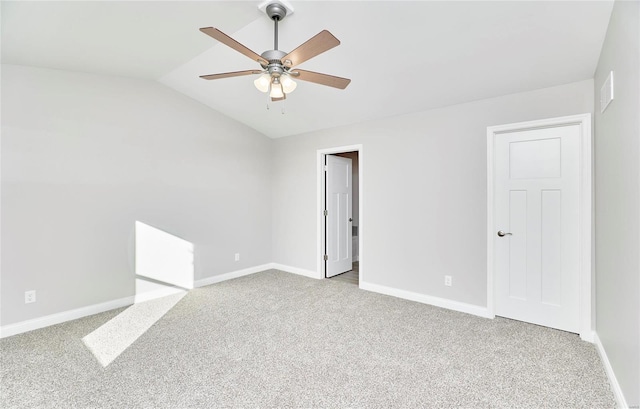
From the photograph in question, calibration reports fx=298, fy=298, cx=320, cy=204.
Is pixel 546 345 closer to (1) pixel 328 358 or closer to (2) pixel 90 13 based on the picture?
(1) pixel 328 358

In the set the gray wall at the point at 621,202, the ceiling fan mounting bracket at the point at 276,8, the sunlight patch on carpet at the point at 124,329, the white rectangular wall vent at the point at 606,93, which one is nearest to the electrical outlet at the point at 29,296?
the sunlight patch on carpet at the point at 124,329

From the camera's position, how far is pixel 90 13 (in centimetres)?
223

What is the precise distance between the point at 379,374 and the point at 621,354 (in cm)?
150

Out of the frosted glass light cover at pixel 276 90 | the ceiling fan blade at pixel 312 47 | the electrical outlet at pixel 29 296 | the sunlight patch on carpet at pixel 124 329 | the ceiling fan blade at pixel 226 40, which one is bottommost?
the sunlight patch on carpet at pixel 124 329

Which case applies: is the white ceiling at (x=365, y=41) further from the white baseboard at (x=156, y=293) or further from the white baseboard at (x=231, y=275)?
the white baseboard at (x=231, y=275)

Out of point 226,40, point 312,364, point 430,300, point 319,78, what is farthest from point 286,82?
point 430,300

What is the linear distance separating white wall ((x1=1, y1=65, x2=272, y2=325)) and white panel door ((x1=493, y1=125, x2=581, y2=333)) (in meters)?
3.69

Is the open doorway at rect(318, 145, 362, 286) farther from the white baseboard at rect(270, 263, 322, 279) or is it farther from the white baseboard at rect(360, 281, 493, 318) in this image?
the white baseboard at rect(360, 281, 493, 318)

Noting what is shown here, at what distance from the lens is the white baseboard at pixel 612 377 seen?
1771 millimetres

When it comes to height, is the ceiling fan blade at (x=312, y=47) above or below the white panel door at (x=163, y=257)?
above

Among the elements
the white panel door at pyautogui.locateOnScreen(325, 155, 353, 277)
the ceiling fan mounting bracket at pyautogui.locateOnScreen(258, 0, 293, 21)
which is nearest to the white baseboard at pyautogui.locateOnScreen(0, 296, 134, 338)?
the white panel door at pyautogui.locateOnScreen(325, 155, 353, 277)

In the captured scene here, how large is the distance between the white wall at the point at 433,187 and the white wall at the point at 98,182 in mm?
1912

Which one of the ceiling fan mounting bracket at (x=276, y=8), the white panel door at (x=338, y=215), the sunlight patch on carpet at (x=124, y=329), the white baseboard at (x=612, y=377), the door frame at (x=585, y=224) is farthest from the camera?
the white panel door at (x=338, y=215)

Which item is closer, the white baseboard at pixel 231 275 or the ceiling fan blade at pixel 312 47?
the ceiling fan blade at pixel 312 47
